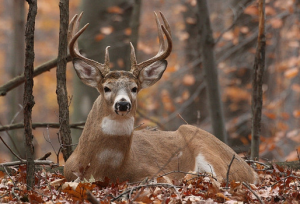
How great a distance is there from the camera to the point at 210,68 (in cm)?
827

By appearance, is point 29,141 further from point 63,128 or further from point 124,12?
point 124,12

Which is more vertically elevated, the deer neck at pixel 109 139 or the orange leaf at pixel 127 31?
the orange leaf at pixel 127 31

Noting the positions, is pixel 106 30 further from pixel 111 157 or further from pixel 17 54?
pixel 111 157

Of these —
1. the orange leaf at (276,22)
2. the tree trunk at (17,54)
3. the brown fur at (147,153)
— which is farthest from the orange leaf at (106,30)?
the orange leaf at (276,22)

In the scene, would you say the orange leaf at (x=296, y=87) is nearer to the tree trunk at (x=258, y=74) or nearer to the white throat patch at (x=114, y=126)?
the tree trunk at (x=258, y=74)

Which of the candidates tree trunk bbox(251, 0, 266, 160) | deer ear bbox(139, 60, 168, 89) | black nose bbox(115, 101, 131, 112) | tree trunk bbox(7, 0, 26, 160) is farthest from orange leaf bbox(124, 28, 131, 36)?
black nose bbox(115, 101, 131, 112)

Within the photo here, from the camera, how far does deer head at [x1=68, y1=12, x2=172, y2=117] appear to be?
5434 millimetres

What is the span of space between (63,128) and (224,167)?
227 centimetres

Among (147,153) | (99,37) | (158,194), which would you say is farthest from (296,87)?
(158,194)

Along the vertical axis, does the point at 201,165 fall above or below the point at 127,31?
below

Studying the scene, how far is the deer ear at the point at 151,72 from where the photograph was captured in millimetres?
6105

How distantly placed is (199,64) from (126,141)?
397 inches

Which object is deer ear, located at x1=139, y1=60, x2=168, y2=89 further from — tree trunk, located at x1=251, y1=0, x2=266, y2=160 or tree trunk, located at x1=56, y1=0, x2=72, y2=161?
tree trunk, located at x1=251, y1=0, x2=266, y2=160

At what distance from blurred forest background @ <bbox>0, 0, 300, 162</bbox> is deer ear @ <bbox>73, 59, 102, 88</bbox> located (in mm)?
770
